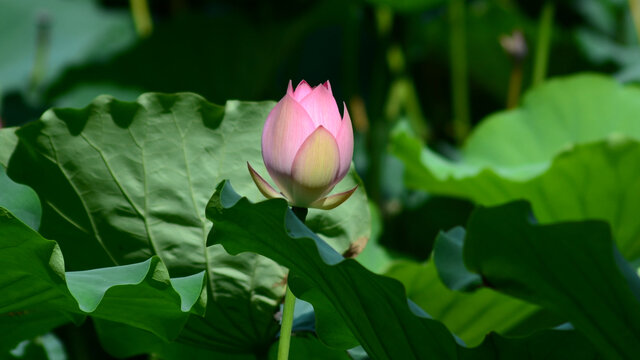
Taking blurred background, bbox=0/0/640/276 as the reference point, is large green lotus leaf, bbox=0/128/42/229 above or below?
above

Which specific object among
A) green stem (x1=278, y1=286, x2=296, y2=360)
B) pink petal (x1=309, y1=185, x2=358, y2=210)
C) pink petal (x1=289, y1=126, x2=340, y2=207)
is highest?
pink petal (x1=289, y1=126, x2=340, y2=207)

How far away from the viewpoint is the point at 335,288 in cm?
61

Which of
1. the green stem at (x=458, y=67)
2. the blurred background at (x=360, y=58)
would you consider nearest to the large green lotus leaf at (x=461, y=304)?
the blurred background at (x=360, y=58)

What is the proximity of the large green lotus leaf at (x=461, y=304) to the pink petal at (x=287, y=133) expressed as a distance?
0.30m

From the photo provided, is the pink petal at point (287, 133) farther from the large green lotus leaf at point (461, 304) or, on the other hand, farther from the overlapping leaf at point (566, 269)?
the large green lotus leaf at point (461, 304)

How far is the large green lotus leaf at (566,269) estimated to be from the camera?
577 millimetres

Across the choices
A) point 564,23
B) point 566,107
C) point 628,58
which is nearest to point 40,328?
point 566,107

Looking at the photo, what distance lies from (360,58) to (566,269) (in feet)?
5.99

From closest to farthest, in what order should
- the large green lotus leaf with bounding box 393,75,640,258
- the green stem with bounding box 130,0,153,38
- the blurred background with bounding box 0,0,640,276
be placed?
the large green lotus leaf with bounding box 393,75,640,258
the blurred background with bounding box 0,0,640,276
the green stem with bounding box 130,0,153,38

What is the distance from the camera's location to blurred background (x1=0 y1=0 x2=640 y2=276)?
1.75 m

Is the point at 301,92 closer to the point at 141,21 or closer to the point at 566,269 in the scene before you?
the point at 566,269

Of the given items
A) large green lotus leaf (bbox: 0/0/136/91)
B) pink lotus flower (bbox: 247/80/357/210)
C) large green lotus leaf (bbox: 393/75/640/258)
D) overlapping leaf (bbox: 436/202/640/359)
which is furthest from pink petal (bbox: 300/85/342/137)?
large green lotus leaf (bbox: 0/0/136/91)

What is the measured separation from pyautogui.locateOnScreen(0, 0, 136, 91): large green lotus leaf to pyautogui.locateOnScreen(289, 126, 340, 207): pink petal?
5.11ft

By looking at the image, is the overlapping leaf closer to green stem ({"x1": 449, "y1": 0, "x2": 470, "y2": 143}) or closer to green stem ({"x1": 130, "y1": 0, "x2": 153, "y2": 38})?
green stem ({"x1": 449, "y1": 0, "x2": 470, "y2": 143})
